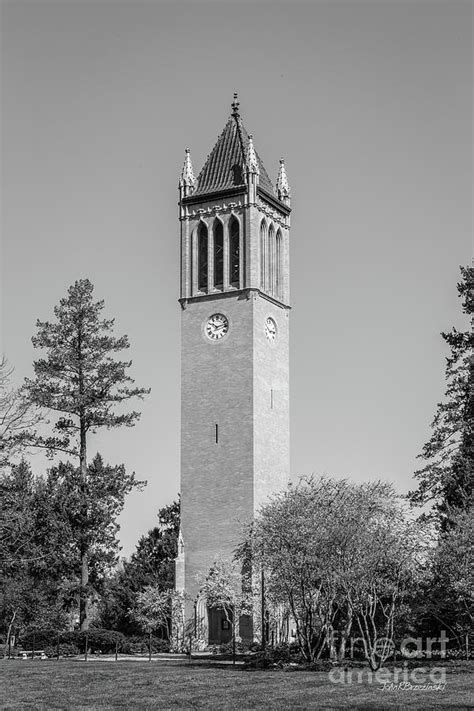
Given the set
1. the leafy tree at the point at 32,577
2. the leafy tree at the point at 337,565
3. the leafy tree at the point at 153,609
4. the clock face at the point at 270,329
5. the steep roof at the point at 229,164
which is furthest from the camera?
the steep roof at the point at 229,164

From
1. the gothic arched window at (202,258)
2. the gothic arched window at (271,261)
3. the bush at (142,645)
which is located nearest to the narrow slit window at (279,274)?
the gothic arched window at (271,261)

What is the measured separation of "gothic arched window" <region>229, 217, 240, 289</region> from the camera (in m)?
65.4

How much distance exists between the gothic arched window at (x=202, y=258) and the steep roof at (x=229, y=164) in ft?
7.12

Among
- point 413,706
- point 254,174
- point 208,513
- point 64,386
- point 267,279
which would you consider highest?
point 254,174

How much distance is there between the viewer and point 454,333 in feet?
183

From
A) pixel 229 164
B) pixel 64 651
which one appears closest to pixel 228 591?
pixel 64 651

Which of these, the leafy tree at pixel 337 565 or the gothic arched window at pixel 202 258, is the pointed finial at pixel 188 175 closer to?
the gothic arched window at pixel 202 258

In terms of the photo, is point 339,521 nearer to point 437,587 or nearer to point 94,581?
point 437,587

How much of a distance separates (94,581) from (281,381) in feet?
48.6

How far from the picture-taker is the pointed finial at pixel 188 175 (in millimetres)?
67500

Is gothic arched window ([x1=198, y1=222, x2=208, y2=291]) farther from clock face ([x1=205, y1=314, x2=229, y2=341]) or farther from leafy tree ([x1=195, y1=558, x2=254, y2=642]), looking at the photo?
leafy tree ([x1=195, y1=558, x2=254, y2=642])

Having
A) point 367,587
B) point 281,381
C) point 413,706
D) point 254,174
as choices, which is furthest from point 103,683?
point 254,174

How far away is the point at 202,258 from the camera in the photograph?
66.4 meters

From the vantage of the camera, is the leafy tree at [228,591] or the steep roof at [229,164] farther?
the steep roof at [229,164]
